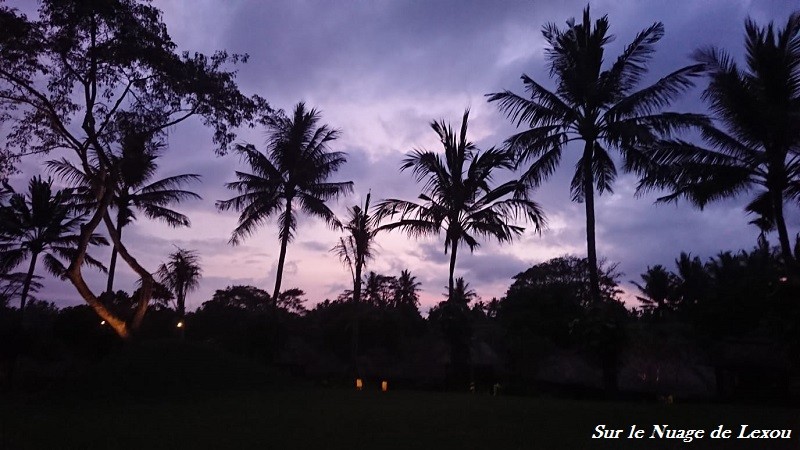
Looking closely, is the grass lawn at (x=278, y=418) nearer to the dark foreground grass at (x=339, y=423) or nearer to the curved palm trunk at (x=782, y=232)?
the dark foreground grass at (x=339, y=423)

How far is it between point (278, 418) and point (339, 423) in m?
1.17

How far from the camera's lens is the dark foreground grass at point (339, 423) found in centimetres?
773

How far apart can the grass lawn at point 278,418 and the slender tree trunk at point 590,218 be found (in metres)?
5.13

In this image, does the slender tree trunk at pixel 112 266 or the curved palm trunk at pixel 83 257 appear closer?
the curved palm trunk at pixel 83 257

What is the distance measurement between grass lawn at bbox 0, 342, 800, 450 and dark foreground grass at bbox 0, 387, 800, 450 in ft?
0.05

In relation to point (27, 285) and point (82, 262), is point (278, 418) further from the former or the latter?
point (27, 285)

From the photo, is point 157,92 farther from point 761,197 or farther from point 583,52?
point 761,197

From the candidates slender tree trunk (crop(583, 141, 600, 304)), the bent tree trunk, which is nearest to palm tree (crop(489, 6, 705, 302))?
slender tree trunk (crop(583, 141, 600, 304))

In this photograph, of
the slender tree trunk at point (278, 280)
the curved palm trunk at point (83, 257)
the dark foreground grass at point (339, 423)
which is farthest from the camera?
the slender tree trunk at point (278, 280)

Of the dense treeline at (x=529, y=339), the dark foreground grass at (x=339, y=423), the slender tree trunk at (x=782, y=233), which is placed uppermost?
the slender tree trunk at (x=782, y=233)

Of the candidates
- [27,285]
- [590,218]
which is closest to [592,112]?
[590,218]

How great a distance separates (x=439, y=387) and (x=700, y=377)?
9.02 m

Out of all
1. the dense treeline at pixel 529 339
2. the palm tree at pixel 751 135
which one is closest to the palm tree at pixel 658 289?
the dense treeline at pixel 529 339

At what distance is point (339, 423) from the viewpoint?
9445 mm
